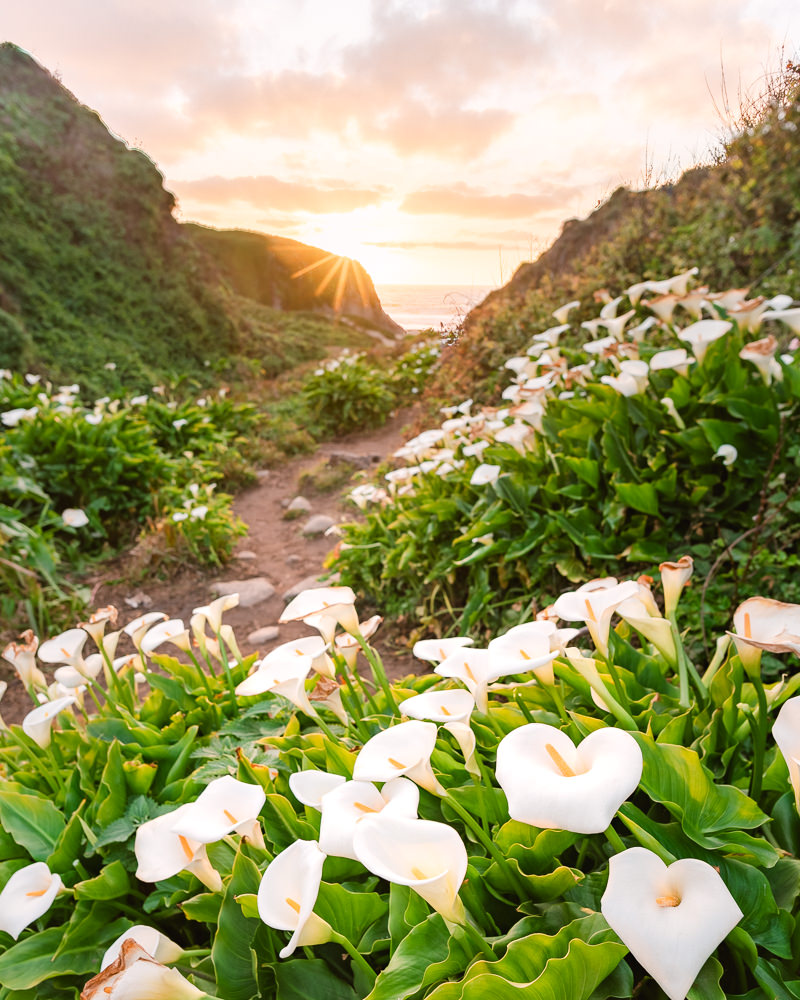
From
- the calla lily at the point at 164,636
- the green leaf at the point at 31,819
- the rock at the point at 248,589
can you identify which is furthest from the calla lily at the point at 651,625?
the rock at the point at 248,589

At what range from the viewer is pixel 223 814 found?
34.9 inches

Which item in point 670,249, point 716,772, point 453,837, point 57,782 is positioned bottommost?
point 57,782

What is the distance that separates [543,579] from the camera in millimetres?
2607

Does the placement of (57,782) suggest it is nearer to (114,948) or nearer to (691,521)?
(114,948)

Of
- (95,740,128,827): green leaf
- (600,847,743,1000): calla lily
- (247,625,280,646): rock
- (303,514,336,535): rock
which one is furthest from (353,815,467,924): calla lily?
(303,514,336,535): rock

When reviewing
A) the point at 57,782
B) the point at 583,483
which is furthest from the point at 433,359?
the point at 57,782

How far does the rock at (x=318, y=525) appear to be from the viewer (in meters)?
5.21

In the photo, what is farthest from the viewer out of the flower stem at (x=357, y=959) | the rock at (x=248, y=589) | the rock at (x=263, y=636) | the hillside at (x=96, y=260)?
the hillside at (x=96, y=260)

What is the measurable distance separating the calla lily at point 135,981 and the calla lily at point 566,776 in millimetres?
450

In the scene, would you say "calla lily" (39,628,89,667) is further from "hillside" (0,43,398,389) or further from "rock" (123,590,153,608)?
"hillside" (0,43,398,389)

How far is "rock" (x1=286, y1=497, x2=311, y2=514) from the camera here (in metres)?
5.71

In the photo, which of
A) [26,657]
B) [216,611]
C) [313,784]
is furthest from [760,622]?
[26,657]

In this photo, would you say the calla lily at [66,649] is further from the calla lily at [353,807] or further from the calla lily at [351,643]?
the calla lily at [353,807]

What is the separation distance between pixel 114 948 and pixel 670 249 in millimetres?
6740
